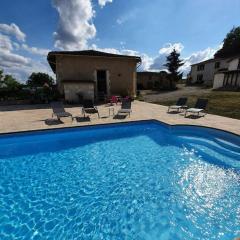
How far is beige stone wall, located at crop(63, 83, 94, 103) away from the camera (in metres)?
15.5

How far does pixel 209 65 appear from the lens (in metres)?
38.5

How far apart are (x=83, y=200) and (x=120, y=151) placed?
2886mm

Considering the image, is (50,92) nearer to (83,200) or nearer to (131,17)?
(131,17)

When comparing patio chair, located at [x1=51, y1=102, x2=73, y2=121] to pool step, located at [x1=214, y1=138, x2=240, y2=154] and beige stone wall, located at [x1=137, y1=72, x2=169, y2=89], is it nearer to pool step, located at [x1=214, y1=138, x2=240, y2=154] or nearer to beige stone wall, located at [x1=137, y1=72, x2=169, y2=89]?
pool step, located at [x1=214, y1=138, x2=240, y2=154]

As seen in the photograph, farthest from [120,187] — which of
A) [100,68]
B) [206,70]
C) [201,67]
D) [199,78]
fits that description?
[201,67]

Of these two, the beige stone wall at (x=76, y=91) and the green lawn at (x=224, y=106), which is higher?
the beige stone wall at (x=76, y=91)

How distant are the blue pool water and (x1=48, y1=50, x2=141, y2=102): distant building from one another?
8.87m

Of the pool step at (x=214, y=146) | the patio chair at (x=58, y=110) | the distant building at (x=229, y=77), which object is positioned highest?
the distant building at (x=229, y=77)

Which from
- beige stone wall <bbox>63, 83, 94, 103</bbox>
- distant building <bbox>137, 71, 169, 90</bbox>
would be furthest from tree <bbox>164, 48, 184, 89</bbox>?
beige stone wall <bbox>63, 83, 94, 103</bbox>

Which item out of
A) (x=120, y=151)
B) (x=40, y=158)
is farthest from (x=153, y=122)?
(x=40, y=158)

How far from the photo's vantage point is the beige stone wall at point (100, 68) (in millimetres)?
16656

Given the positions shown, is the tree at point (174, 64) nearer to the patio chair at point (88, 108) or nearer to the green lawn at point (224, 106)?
the green lawn at point (224, 106)

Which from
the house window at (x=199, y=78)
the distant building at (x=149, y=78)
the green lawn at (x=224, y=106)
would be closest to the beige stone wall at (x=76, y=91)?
the green lawn at (x=224, y=106)

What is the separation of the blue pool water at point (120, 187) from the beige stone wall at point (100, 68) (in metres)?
10.5
